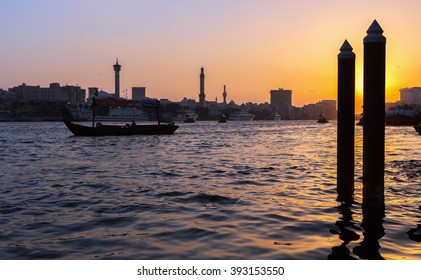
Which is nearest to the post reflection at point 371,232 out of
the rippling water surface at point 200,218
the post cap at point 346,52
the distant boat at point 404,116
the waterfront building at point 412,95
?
the rippling water surface at point 200,218

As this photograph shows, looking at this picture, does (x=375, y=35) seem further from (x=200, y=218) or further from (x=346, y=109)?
(x=200, y=218)

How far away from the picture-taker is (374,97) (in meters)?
8.45

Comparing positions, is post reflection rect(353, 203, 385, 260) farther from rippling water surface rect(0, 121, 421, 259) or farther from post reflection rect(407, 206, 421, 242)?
post reflection rect(407, 206, 421, 242)

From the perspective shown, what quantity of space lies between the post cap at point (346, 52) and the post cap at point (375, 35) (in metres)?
1.70

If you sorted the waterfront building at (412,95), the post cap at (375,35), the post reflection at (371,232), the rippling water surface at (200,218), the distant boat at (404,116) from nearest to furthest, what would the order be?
the post reflection at (371,232) → the rippling water surface at (200,218) → the post cap at (375,35) → the distant boat at (404,116) → the waterfront building at (412,95)

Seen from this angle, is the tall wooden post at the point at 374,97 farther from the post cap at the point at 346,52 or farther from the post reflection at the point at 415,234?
the post cap at the point at 346,52

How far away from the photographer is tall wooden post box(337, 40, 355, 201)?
10.2 meters

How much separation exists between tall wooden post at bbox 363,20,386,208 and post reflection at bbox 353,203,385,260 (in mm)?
832

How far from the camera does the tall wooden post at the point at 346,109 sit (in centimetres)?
1020

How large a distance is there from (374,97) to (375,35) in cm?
113

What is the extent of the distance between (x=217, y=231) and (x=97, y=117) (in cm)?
14211

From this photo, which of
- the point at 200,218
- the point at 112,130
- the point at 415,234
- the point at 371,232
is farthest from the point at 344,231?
the point at 112,130

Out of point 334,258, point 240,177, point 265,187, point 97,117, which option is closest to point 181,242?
point 334,258

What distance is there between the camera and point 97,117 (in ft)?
478
